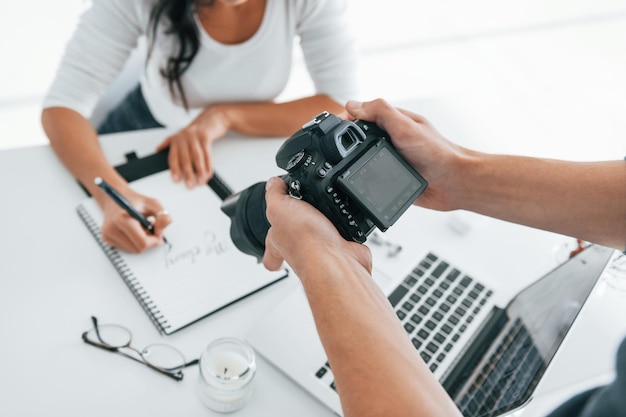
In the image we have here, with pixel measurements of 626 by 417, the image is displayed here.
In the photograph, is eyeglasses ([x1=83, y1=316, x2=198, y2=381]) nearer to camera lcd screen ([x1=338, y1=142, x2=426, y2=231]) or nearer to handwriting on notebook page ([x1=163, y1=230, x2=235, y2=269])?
handwriting on notebook page ([x1=163, y1=230, x2=235, y2=269])

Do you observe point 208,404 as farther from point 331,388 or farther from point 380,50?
point 380,50

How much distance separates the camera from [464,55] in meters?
2.60

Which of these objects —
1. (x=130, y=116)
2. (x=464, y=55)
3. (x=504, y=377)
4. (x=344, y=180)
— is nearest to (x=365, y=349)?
(x=344, y=180)

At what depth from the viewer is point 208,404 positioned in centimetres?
76

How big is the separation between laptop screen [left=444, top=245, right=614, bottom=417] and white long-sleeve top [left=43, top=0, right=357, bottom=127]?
0.59 meters

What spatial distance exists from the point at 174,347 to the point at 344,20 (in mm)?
735

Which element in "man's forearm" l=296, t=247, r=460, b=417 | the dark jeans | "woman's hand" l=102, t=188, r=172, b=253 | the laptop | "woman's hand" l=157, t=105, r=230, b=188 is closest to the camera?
"man's forearm" l=296, t=247, r=460, b=417

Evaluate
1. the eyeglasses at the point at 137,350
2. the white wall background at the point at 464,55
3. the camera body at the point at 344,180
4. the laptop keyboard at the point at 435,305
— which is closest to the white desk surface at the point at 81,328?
the eyeglasses at the point at 137,350

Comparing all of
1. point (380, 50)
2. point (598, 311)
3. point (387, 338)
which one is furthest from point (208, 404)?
point (380, 50)

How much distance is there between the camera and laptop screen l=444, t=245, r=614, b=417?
2.51 feet

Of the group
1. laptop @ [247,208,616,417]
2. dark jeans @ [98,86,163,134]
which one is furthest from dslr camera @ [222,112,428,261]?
dark jeans @ [98,86,163,134]

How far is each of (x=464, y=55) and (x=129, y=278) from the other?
6.94 ft

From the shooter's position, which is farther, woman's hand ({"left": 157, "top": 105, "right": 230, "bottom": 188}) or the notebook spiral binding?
woman's hand ({"left": 157, "top": 105, "right": 230, "bottom": 188})

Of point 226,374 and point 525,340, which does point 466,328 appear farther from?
point 226,374
